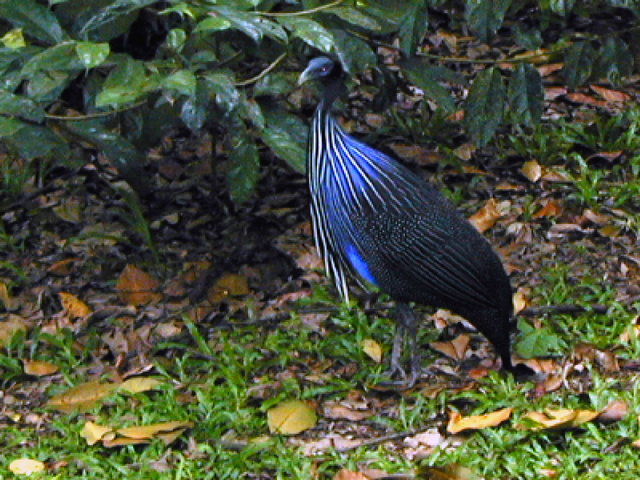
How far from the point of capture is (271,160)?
6156mm

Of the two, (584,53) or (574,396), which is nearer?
(574,396)

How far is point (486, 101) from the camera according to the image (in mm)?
5254

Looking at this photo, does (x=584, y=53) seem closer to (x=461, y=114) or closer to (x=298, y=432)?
(x=461, y=114)

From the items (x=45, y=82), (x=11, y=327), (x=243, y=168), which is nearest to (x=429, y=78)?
(x=243, y=168)

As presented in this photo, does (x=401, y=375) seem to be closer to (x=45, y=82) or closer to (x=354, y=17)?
(x=354, y=17)

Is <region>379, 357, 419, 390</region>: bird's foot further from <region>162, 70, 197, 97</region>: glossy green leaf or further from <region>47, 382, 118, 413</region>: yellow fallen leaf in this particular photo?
<region>162, 70, 197, 97</region>: glossy green leaf

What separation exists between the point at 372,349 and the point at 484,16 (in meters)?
1.44

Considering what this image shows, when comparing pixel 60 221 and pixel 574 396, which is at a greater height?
pixel 574 396

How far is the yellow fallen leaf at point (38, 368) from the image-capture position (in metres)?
4.82

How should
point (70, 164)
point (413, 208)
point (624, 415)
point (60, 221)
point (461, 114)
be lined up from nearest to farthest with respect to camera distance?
point (624, 415) < point (413, 208) < point (70, 164) < point (60, 221) < point (461, 114)

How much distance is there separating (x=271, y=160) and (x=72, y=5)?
1743mm

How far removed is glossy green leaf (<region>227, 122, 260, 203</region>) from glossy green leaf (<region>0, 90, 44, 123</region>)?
893 mm

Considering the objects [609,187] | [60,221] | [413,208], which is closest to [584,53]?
[609,187]

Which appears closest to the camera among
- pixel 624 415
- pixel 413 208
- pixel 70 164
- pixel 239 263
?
pixel 624 415
